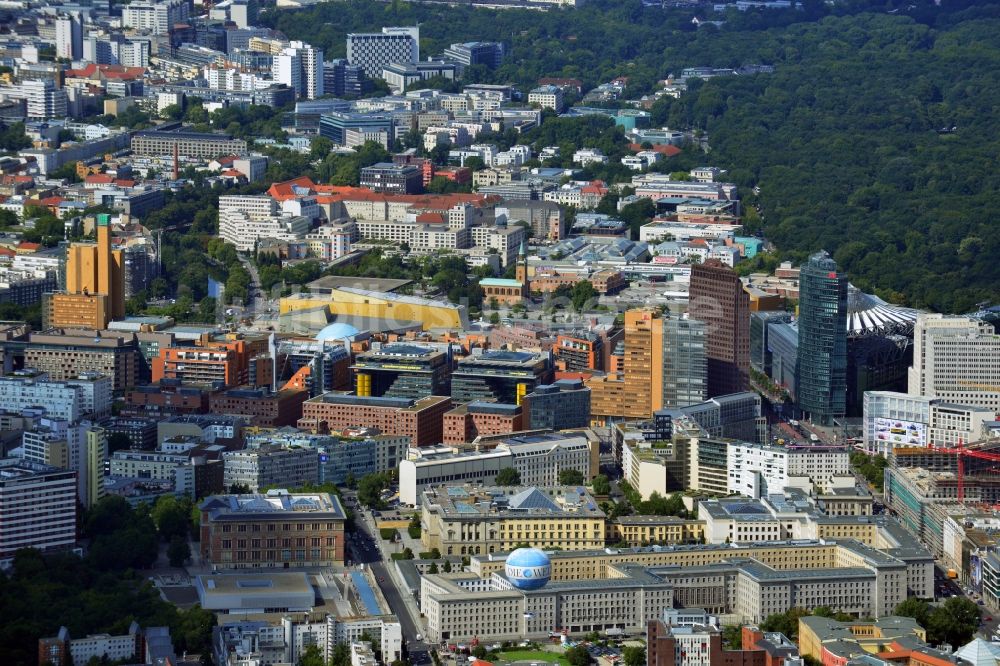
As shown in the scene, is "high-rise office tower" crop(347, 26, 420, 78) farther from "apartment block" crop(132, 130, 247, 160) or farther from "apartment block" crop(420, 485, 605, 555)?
"apartment block" crop(420, 485, 605, 555)

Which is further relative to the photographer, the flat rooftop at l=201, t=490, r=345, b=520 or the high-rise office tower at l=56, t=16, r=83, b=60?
the high-rise office tower at l=56, t=16, r=83, b=60

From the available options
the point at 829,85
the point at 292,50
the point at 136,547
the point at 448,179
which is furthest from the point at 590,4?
the point at 136,547

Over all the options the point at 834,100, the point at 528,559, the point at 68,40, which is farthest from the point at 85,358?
the point at 834,100

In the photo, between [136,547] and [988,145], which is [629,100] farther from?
[136,547]

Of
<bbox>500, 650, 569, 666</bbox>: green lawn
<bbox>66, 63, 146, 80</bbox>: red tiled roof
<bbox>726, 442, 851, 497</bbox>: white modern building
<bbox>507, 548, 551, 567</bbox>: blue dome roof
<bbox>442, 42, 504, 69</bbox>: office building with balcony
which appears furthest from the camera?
<bbox>442, 42, 504, 69</bbox>: office building with balcony

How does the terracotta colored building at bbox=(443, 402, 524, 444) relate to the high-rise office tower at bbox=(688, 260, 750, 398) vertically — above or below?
below

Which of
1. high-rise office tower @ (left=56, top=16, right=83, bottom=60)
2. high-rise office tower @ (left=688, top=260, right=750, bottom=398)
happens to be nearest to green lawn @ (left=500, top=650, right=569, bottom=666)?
high-rise office tower @ (left=688, top=260, right=750, bottom=398)

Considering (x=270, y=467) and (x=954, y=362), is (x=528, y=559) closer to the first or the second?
(x=270, y=467)

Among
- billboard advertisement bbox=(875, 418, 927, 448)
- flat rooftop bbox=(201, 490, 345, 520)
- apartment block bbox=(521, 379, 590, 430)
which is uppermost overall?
apartment block bbox=(521, 379, 590, 430)
